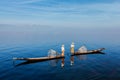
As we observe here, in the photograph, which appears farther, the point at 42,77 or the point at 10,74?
the point at 10,74

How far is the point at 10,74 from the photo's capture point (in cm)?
5372

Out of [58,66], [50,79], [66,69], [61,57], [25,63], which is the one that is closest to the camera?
[50,79]

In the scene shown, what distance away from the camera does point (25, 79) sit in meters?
48.8

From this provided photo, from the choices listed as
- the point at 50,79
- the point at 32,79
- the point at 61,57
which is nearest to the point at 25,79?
the point at 32,79

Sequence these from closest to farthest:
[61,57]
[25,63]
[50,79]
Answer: [50,79] < [25,63] < [61,57]

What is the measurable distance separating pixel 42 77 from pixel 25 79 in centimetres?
513

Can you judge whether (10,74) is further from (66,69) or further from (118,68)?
(118,68)

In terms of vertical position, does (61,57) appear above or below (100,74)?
above

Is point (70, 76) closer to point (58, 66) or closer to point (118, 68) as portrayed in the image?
point (58, 66)

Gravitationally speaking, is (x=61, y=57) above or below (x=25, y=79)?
above

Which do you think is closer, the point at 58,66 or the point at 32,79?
the point at 32,79

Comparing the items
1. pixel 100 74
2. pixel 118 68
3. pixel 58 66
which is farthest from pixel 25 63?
pixel 118 68

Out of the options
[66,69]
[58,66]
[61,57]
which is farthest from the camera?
[61,57]

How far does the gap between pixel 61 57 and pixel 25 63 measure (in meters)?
16.8
